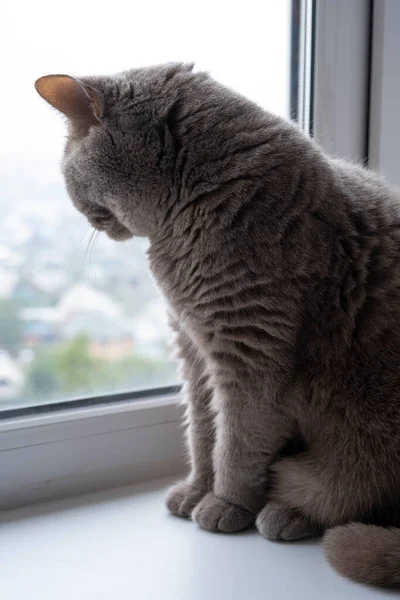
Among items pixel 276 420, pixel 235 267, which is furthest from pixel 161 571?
pixel 235 267

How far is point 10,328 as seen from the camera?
1.21 metres

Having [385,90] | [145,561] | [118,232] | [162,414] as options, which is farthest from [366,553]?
[385,90]

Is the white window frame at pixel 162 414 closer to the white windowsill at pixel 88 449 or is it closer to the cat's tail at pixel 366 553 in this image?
the white windowsill at pixel 88 449

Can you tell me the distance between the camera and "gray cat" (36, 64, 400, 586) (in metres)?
0.97

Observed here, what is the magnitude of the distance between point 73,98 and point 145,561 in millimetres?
699

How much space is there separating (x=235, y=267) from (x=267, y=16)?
699mm

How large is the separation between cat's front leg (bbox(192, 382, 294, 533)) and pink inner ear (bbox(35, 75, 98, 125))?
1.57ft

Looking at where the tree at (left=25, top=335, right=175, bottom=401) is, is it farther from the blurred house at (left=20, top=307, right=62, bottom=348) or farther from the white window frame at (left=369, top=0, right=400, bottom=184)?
the white window frame at (left=369, top=0, right=400, bottom=184)

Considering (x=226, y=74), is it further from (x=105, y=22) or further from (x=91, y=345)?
(x=91, y=345)

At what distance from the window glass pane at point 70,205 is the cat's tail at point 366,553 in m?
0.55

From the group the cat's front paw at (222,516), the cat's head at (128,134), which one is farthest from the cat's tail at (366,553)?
the cat's head at (128,134)

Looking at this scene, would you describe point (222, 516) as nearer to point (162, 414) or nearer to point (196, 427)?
point (196, 427)

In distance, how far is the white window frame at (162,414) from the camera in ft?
3.79

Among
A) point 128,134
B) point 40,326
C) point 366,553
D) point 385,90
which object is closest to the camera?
point 366,553
